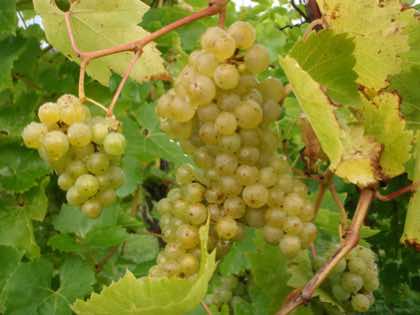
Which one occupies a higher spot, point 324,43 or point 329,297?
point 324,43

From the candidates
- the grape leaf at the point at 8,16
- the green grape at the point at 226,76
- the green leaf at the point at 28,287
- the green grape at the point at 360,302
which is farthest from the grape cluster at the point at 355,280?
the grape leaf at the point at 8,16

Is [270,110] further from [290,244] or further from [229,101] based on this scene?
[290,244]

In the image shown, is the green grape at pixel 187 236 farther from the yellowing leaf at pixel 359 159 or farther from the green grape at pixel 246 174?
the yellowing leaf at pixel 359 159

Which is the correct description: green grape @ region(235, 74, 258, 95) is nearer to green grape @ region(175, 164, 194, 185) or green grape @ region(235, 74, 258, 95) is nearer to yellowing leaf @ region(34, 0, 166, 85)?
green grape @ region(175, 164, 194, 185)

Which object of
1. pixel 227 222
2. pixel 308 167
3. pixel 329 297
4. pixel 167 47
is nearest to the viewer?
pixel 227 222

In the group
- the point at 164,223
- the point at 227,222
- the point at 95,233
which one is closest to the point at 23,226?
the point at 95,233

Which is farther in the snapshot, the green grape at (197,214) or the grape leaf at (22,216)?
the grape leaf at (22,216)

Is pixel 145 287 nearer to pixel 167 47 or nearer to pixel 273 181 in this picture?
pixel 273 181

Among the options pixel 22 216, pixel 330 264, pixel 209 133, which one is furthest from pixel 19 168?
pixel 330 264
